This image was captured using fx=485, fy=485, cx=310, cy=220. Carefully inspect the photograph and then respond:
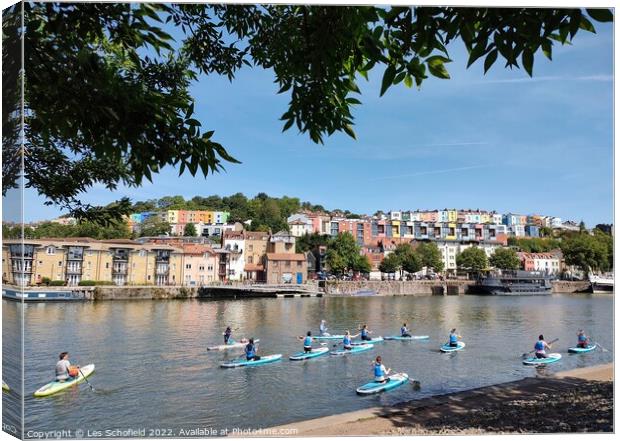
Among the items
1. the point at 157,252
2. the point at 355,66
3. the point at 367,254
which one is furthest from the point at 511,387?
the point at 355,66

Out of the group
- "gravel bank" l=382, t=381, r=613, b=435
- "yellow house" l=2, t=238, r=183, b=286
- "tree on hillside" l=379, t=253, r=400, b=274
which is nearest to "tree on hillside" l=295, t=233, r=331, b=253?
"tree on hillside" l=379, t=253, r=400, b=274

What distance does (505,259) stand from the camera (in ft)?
38.9

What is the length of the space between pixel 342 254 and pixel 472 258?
3497 mm

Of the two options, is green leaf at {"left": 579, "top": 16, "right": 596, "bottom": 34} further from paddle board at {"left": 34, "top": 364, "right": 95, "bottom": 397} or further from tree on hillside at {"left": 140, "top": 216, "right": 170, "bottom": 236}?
paddle board at {"left": 34, "top": 364, "right": 95, "bottom": 397}

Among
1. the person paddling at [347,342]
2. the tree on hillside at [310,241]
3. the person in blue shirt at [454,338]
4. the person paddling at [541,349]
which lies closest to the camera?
the tree on hillside at [310,241]

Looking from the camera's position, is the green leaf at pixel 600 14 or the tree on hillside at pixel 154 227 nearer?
the green leaf at pixel 600 14

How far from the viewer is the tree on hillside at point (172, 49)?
2.75m

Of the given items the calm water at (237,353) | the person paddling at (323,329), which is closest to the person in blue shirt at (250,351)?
the calm water at (237,353)

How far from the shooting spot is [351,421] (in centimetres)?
633

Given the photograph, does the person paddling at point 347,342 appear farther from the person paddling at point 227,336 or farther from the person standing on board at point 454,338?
the person paddling at point 227,336

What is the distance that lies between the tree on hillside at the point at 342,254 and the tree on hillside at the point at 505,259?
12.0 ft

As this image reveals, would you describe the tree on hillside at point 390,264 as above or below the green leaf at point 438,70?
below

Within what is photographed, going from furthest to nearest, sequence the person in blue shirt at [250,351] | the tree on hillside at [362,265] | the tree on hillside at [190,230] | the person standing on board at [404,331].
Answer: the person standing on board at [404,331], the person in blue shirt at [250,351], the tree on hillside at [362,265], the tree on hillside at [190,230]

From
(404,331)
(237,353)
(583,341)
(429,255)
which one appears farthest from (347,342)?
(583,341)
